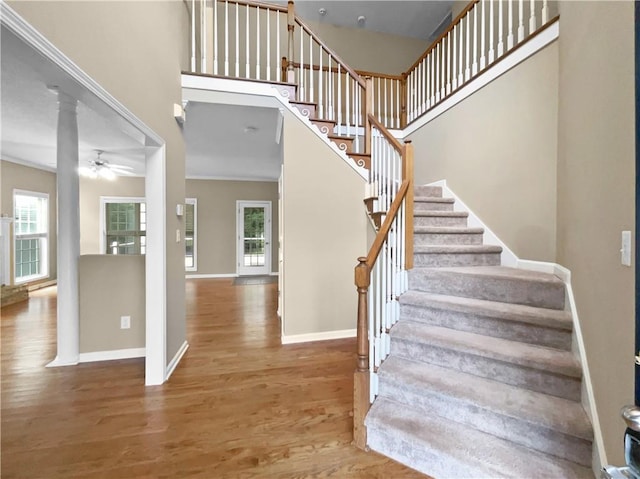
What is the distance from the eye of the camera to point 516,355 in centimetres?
166

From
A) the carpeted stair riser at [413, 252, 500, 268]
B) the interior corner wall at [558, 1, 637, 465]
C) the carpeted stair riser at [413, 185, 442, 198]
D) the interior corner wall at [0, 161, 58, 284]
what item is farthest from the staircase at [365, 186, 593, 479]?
the interior corner wall at [0, 161, 58, 284]

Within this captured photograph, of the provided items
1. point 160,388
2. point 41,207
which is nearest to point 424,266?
point 160,388

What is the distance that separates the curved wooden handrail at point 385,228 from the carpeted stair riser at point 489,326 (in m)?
0.65

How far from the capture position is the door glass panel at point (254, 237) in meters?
7.61

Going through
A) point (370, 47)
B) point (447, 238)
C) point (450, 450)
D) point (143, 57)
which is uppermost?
point (370, 47)

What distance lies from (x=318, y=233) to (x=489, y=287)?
1757 millimetres

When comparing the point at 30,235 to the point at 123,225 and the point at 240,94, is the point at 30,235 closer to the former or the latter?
the point at 123,225

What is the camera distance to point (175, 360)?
2.66 meters

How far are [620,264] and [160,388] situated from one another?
9.75 feet

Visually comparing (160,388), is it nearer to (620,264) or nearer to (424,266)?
(424,266)

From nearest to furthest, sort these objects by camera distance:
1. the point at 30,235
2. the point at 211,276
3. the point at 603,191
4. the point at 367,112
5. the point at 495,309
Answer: the point at 603,191, the point at 495,309, the point at 367,112, the point at 30,235, the point at 211,276

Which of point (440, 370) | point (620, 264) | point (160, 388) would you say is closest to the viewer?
point (620, 264)

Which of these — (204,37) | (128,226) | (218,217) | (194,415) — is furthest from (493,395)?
(128,226)

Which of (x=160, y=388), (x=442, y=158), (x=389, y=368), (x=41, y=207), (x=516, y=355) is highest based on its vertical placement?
(x=442, y=158)
